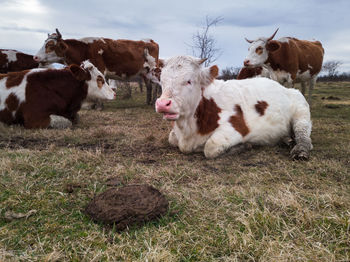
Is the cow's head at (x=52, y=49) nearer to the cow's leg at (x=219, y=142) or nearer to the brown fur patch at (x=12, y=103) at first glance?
the brown fur patch at (x=12, y=103)

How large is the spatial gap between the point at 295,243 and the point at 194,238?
669mm

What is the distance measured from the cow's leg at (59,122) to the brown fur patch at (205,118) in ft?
9.67

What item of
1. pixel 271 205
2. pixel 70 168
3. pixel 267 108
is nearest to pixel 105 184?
pixel 70 168

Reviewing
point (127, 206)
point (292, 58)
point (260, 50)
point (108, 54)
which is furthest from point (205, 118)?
point (108, 54)

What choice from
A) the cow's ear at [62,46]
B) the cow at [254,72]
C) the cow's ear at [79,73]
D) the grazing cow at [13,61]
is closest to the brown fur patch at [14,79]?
the cow's ear at [79,73]

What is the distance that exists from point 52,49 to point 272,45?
635 centimetres

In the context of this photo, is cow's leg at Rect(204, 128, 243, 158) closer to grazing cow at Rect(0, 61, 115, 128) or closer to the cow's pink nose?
the cow's pink nose

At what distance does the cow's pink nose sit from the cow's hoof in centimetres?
179

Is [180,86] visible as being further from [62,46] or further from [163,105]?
[62,46]

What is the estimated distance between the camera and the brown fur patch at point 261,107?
445cm

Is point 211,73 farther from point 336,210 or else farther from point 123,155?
point 336,210

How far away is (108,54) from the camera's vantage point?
9695 millimetres

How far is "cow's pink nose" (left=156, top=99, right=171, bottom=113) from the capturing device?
3.49 meters

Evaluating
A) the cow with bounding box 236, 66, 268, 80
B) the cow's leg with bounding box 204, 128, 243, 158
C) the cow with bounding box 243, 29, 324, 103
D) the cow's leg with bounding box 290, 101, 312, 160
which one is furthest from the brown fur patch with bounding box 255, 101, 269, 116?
the cow with bounding box 236, 66, 268, 80
